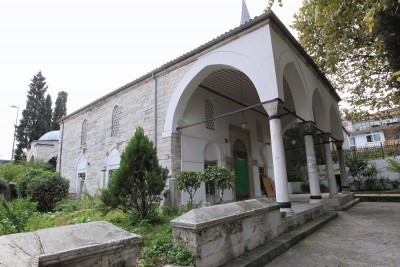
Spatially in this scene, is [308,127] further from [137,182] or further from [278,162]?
[137,182]

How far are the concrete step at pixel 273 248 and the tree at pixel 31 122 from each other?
109 feet

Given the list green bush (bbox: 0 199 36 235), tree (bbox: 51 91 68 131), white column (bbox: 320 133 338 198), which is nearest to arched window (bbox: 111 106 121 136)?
green bush (bbox: 0 199 36 235)

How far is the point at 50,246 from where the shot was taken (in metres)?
2.03

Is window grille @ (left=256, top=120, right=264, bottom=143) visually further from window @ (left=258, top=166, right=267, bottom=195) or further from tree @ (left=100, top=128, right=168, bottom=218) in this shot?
tree @ (left=100, top=128, right=168, bottom=218)

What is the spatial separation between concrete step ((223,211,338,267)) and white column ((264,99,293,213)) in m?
0.63

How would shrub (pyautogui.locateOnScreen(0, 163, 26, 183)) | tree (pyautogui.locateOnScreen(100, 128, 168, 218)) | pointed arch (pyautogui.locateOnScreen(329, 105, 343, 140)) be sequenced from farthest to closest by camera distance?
shrub (pyautogui.locateOnScreen(0, 163, 26, 183)), pointed arch (pyautogui.locateOnScreen(329, 105, 343, 140)), tree (pyautogui.locateOnScreen(100, 128, 168, 218))

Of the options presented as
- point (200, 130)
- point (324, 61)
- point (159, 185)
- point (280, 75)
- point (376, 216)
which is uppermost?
point (324, 61)

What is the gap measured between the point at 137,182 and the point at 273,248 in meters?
3.22

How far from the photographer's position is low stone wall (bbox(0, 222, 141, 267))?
6.06 ft

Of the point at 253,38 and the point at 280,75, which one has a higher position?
the point at 253,38

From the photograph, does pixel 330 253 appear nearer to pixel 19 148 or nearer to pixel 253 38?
pixel 253 38

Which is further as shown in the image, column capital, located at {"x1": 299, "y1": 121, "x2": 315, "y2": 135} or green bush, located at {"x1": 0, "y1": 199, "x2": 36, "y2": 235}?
column capital, located at {"x1": 299, "y1": 121, "x2": 315, "y2": 135}

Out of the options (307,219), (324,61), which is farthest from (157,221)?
(324,61)

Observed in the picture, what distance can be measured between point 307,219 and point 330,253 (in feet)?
8.21
